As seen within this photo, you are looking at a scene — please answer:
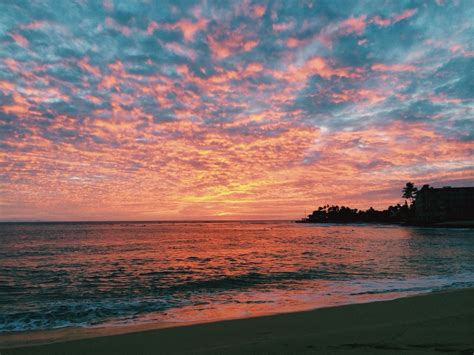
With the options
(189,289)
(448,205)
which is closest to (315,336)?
(189,289)

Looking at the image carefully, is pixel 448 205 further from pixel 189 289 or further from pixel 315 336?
pixel 315 336

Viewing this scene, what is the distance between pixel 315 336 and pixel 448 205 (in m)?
168

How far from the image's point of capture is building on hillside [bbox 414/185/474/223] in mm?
147375

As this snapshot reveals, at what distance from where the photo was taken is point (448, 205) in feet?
490

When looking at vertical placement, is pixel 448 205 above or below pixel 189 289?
above

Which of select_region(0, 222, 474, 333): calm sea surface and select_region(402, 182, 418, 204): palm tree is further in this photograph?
select_region(402, 182, 418, 204): palm tree

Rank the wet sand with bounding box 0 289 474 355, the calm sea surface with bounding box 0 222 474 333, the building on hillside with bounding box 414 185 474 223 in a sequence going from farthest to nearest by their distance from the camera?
the building on hillside with bounding box 414 185 474 223, the calm sea surface with bounding box 0 222 474 333, the wet sand with bounding box 0 289 474 355

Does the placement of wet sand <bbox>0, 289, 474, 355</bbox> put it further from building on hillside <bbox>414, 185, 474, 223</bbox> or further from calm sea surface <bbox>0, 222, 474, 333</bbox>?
building on hillside <bbox>414, 185, 474, 223</bbox>

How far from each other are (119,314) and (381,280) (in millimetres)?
13475

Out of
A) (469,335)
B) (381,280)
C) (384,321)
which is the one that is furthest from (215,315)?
(381,280)

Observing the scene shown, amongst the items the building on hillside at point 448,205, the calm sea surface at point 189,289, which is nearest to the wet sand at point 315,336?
the calm sea surface at point 189,289

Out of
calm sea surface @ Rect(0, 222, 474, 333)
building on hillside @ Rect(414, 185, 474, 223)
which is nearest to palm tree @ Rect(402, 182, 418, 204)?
building on hillside @ Rect(414, 185, 474, 223)

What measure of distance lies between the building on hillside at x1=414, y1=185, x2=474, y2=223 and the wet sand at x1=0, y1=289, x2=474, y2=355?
15588cm

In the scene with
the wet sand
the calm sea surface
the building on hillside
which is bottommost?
the calm sea surface
